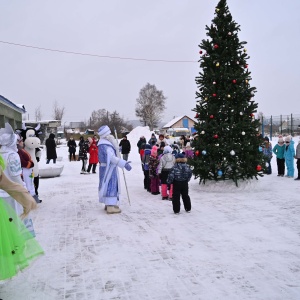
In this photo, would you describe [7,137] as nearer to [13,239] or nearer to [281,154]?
[13,239]

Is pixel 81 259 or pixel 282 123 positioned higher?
pixel 282 123

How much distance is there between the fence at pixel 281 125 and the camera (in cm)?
2808

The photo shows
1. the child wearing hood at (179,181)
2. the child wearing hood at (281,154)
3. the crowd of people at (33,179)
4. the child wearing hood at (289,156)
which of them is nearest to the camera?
the crowd of people at (33,179)

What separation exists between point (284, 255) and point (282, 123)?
88.8 ft

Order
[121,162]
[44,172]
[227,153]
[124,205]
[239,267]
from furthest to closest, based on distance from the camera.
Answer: [44,172]
[227,153]
[124,205]
[121,162]
[239,267]

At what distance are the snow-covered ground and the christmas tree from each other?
4.37ft

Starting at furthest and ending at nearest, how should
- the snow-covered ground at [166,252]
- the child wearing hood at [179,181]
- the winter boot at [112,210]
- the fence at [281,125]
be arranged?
the fence at [281,125], the winter boot at [112,210], the child wearing hood at [179,181], the snow-covered ground at [166,252]

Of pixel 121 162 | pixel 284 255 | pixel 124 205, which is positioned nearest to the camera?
pixel 284 255

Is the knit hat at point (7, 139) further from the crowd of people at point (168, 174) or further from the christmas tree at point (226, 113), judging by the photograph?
the christmas tree at point (226, 113)

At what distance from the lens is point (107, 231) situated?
6078 millimetres

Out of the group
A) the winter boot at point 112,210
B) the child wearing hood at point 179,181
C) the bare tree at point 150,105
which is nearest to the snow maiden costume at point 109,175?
the winter boot at point 112,210

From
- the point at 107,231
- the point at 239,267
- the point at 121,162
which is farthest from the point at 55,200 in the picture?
the point at 239,267

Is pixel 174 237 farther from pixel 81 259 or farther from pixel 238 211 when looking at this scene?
pixel 238 211

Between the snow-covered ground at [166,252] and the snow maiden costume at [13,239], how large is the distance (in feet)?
2.01
